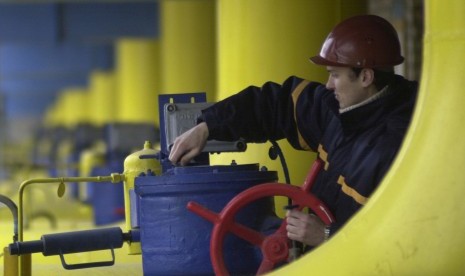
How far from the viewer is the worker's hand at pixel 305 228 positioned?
4.67m

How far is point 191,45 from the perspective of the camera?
15664mm

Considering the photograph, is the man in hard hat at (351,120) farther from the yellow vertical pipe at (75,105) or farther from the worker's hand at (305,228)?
the yellow vertical pipe at (75,105)

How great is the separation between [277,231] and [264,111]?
2.84ft

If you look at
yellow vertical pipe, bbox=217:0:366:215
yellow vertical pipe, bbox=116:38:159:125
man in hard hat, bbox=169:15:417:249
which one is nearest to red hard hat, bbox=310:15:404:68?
man in hard hat, bbox=169:15:417:249

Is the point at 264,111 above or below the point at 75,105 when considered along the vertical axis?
above

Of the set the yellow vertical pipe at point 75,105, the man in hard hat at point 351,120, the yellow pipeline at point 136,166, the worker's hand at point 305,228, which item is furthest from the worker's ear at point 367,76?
the yellow vertical pipe at point 75,105

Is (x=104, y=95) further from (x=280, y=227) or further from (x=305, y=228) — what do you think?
(x=305, y=228)

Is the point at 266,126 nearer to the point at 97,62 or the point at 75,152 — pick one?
the point at 75,152

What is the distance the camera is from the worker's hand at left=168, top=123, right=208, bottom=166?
5.29 metres

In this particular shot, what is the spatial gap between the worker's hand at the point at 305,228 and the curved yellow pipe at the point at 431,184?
71 cm

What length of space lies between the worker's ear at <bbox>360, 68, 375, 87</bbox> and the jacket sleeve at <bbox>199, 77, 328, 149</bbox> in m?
0.59

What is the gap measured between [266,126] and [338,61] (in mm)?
763

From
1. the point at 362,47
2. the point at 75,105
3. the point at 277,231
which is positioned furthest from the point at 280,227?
the point at 75,105

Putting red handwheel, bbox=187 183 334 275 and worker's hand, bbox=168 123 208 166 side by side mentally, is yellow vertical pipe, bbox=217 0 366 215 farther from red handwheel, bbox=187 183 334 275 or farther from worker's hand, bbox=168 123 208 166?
red handwheel, bbox=187 183 334 275
